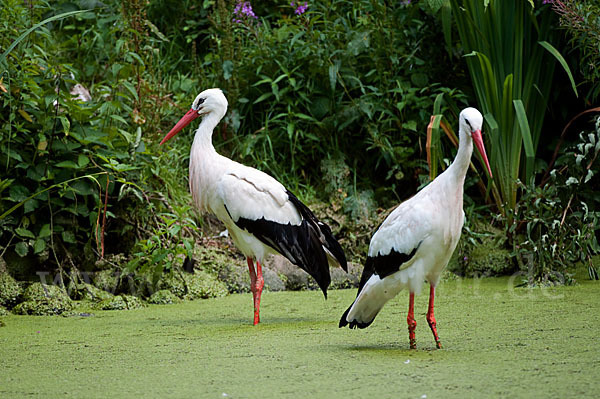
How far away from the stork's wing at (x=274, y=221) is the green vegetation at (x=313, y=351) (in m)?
0.33

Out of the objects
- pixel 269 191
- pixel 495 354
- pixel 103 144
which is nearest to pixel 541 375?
pixel 495 354

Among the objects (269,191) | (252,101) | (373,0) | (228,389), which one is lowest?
(228,389)

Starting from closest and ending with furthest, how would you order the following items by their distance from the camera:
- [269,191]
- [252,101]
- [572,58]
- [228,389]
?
[228,389] < [269,191] < [572,58] < [252,101]

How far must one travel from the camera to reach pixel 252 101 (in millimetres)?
6820

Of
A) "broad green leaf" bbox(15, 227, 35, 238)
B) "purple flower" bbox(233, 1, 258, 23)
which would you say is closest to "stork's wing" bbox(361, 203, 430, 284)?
"broad green leaf" bbox(15, 227, 35, 238)

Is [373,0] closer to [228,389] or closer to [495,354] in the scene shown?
[495,354]

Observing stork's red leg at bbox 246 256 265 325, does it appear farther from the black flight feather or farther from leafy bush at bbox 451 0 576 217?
leafy bush at bbox 451 0 576 217

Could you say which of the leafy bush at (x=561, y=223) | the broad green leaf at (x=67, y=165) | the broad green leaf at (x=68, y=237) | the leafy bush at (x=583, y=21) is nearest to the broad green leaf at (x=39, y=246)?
the broad green leaf at (x=68, y=237)

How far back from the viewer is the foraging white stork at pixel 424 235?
10.1 feet

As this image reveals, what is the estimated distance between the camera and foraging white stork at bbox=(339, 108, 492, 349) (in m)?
3.09

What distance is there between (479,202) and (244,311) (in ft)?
8.70

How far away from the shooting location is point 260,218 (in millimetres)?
4223

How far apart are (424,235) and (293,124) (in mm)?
3432

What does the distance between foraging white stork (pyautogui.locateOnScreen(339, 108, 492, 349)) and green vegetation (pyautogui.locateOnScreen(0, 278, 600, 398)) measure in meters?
0.27
